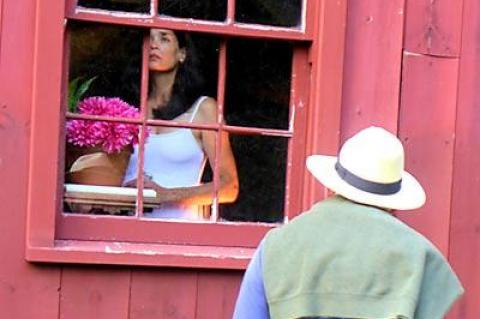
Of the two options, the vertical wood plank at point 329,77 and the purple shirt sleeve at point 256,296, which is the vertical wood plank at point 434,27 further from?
the purple shirt sleeve at point 256,296

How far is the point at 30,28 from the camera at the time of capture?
3939 mm

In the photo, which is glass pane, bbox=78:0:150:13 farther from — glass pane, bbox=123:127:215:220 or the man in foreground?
the man in foreground

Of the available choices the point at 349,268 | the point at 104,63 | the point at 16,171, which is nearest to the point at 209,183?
the point at 104,63

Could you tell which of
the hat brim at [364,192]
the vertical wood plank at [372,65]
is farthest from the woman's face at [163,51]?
the hat brim at [364,192]

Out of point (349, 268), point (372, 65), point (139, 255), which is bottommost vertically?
point (139, 255)

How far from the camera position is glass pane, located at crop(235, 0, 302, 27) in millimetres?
4176

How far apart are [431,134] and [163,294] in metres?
1.16

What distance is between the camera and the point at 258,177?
13.9 ft

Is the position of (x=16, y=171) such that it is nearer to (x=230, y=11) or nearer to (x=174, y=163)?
(x=174, y=163)

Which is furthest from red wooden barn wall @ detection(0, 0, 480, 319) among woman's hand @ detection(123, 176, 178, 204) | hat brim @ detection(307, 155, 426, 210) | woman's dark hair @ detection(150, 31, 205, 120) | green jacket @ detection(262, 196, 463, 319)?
green jacket @ detection(262, 196, 463, 319)

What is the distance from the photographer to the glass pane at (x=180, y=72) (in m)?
4.14

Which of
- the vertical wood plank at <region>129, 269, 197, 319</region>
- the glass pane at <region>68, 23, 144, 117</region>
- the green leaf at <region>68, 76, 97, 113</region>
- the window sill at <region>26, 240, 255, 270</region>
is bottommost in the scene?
the vertical wood plank at <region>129, 269, 197, 319</region>

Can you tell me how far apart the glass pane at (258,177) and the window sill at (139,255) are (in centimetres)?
16

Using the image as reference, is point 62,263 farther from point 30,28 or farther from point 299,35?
point 299,35
